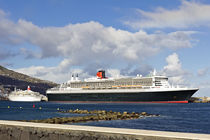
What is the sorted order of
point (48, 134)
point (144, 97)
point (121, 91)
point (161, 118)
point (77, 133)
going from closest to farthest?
point (77, 133) → point (48, 134) → point (161, 118) → point (144, 97) → point (121, 91)

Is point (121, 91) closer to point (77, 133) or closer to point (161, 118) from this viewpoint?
point (161, 118)

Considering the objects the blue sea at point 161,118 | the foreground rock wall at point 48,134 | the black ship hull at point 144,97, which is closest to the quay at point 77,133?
the foreground rock wall at point 48,134

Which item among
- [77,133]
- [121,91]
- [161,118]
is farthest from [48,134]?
[121,91]

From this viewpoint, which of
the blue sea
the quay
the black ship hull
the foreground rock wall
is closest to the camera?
the quay

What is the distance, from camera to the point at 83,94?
103 m

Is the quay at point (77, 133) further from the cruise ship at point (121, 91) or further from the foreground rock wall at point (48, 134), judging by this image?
the cruise ship at point (121, 91)

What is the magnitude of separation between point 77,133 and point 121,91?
81572 mm

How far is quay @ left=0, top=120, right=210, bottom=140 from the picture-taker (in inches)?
364

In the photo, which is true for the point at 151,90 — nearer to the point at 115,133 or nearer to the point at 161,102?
the point at 161,102

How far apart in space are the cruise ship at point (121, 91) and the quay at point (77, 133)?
73790mm

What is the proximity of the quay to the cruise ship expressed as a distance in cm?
7379

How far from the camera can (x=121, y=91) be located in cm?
9212

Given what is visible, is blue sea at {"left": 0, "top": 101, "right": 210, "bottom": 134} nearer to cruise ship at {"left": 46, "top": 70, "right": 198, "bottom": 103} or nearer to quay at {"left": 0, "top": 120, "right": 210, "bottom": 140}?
cruise ship at {"left": 46, "top": 70, "right": 198, "bottom": 103}

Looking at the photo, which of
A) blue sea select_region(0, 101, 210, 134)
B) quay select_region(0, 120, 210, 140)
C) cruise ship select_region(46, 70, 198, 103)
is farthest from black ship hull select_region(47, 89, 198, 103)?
quay select_region(0, 120, 210, 140)
